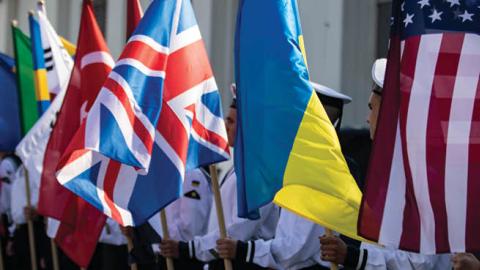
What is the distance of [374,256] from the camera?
15.0ft

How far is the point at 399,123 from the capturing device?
3.60m

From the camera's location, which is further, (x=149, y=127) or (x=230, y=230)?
(x=230, y=230)

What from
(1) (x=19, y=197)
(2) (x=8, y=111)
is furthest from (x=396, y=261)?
(1) (x=19, y=197)

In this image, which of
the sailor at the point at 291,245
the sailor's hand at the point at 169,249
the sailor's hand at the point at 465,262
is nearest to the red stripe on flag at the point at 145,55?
the sailor at the point at 291,245

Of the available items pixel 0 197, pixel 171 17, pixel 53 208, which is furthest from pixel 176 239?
pixel 0 197

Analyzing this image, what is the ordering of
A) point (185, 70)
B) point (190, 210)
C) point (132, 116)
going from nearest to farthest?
point (132, 116) < point (185, 70) < point (190, 210)

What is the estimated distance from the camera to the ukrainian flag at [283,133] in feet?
13.4

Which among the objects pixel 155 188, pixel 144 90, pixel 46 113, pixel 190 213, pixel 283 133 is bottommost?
pixel 190 213

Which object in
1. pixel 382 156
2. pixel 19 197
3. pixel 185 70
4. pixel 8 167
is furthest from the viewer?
pixel 8 167

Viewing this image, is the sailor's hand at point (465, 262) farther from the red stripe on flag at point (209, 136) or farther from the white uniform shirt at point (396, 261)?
the red stripe on flag at point (209, 136)

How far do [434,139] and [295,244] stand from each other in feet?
5.62

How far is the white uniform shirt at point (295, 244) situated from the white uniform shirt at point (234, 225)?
16.9 inches

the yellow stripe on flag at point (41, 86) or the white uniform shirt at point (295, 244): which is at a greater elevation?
the yellow stripe on flag at point (41, 86)

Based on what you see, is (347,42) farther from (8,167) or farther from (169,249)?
(169,249)
